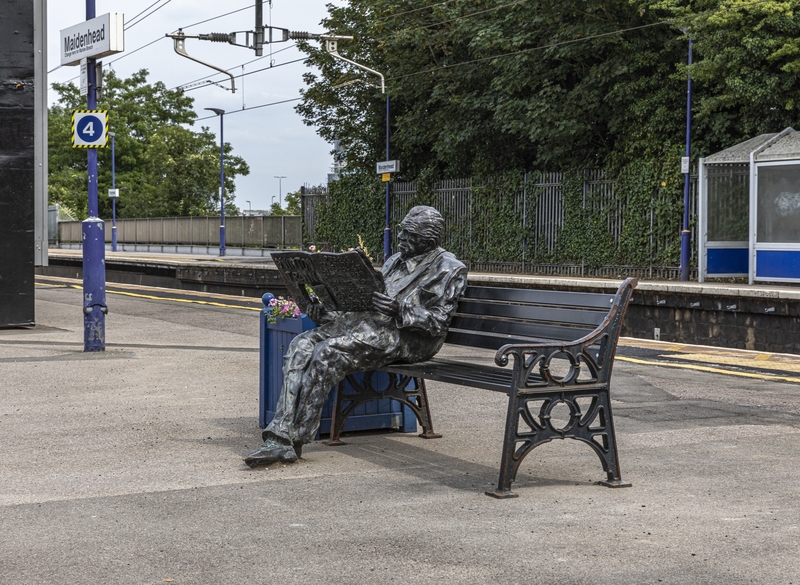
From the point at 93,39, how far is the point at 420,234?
7680 millimetres

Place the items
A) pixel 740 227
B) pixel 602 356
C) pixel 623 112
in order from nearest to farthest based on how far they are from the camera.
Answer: pixel 602 356
pixel 740 227
pixel 623 112

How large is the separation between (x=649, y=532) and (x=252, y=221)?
168ft

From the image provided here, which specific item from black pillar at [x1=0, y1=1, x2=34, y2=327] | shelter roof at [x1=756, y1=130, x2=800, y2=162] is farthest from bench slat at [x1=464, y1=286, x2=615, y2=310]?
shelter roof at [x1=756, y1=130, x2=800, y2=162]

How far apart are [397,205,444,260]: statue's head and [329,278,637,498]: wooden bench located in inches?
20.1

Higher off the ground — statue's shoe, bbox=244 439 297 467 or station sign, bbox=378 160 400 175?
station sign, bbox=378 160 400 175

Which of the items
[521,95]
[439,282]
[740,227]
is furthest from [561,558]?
Result: [521,95]

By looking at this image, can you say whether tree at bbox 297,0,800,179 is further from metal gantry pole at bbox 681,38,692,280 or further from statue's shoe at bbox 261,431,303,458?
statue's shoe at bbox 261,431,303,458

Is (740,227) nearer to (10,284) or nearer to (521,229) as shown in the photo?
(521,229)

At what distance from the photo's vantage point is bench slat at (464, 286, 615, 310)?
6.18m

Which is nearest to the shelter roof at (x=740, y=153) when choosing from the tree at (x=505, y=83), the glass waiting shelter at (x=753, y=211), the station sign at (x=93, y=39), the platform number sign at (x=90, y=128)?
the glass waiting shelter at (x=753, y=211)

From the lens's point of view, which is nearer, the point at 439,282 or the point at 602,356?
the point at 602,356

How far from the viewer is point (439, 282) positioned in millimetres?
6723

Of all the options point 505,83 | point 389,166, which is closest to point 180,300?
point 505,83

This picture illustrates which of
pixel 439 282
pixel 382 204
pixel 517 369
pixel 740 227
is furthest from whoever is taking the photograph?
pixel 382 204
